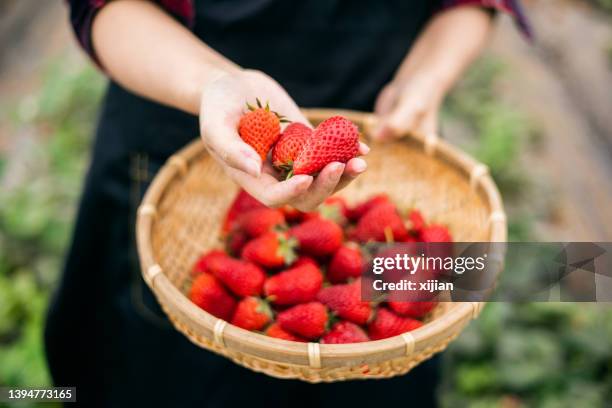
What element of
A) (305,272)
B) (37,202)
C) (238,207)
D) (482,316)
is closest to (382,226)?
(305,272)

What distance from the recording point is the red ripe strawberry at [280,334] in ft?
3.15

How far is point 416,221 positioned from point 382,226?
0.30 ft

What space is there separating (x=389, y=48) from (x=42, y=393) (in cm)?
133

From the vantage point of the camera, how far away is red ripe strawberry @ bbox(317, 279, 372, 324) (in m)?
1.00

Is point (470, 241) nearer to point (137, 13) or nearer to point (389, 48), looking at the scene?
point (389, 48)

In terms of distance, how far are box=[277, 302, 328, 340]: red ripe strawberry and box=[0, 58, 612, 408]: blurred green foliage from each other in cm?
96

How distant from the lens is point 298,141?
34.6 inches

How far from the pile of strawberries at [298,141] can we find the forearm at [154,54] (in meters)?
0.13

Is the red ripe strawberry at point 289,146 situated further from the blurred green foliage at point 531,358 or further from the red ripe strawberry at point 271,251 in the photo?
the blurred green foliage at point 531,358

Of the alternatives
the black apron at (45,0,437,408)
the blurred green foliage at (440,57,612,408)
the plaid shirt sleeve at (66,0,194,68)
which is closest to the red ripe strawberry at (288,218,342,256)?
the black apron at (45,0,437,408)

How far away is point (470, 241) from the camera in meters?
1.15

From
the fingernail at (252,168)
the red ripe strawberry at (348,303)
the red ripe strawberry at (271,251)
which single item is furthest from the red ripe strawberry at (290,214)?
the fingernail at (252,168)

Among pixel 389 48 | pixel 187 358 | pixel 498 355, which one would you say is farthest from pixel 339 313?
pixel 498 355

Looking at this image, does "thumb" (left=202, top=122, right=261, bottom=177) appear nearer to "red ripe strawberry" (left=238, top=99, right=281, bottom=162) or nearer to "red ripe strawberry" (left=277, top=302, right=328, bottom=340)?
"red ripe strawberry" (left=238, top=99, right=281, bottom=162)
